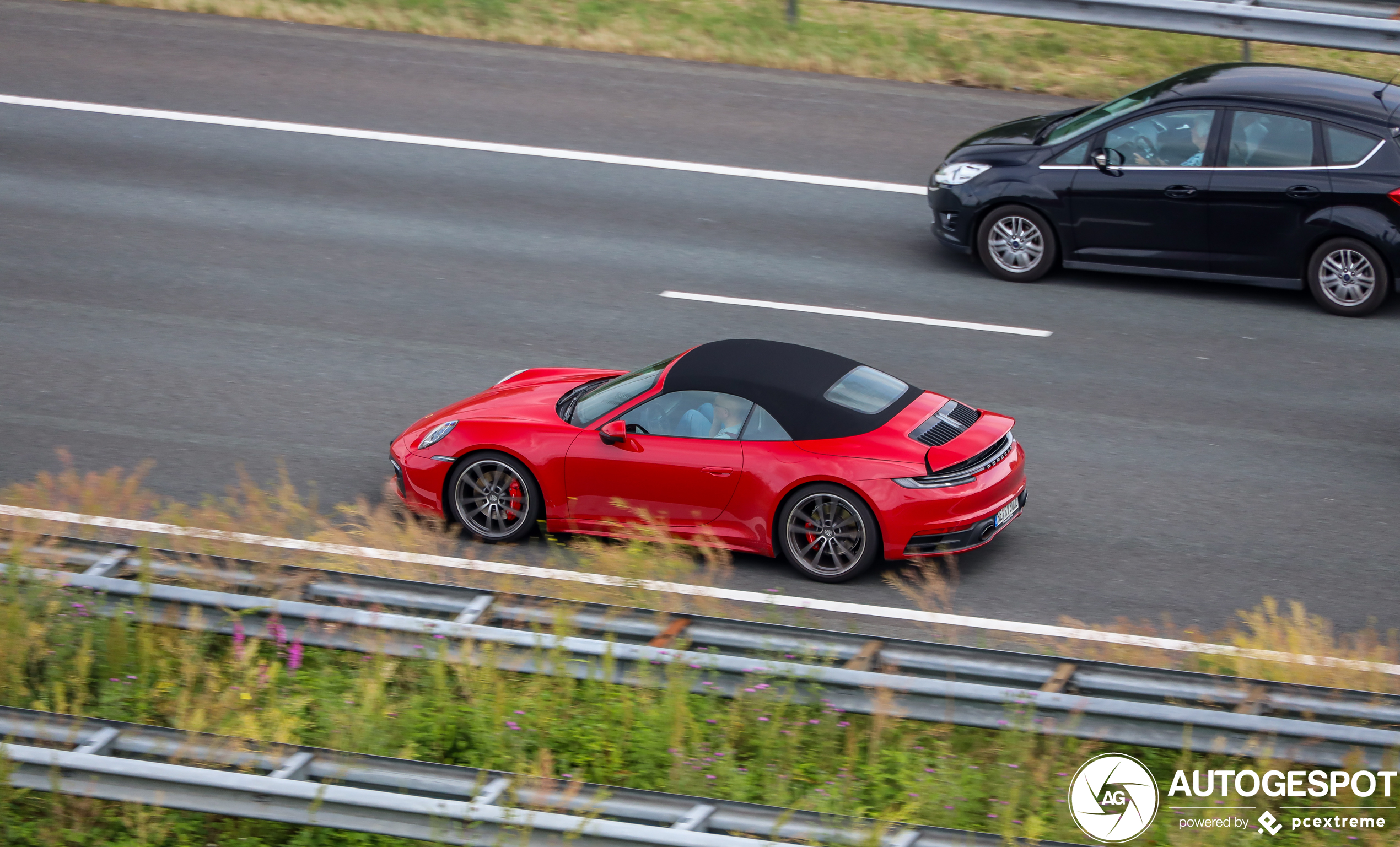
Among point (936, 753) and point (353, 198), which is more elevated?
point (353, 198)

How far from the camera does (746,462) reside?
886 centimetres

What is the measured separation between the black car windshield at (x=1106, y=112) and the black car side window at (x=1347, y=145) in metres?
1.56

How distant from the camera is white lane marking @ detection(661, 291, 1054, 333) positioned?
41.3ft

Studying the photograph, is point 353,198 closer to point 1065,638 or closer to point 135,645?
point 135,645

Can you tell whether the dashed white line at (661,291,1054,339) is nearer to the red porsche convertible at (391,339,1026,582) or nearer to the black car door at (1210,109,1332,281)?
the black car door at (1210,109,1332,281)

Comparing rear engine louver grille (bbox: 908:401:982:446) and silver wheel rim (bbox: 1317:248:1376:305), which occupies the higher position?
silver wheel rim (bbox: 1317:248:1376:305)

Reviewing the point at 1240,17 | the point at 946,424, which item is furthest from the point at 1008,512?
the point at 1240,17

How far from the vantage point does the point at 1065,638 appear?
26.9ft

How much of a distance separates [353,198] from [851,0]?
7.74 metres

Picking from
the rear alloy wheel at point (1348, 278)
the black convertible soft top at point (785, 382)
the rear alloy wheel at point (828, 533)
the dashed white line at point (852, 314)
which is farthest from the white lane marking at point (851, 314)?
the rear alloy wheel at point (828, 533)

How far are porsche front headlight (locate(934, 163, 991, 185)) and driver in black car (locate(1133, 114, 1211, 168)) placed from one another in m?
1.41

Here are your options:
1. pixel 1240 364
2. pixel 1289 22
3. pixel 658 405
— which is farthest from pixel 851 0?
pixel 658 405
